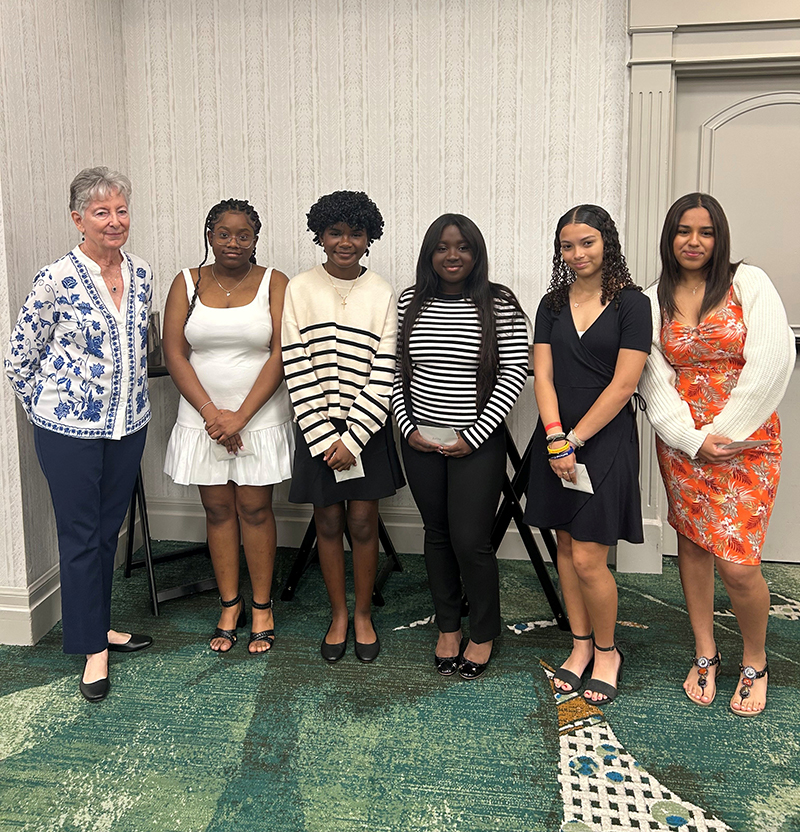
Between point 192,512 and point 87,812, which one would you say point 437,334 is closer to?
point 87,812

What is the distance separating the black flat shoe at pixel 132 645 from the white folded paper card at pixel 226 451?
0.72 meters

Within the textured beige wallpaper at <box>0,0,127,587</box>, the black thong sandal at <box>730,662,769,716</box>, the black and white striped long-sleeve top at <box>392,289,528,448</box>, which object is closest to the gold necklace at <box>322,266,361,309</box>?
the black and white striped long-sleeve top at <box>392,289,528,448</box>

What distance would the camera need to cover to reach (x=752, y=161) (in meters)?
3.15

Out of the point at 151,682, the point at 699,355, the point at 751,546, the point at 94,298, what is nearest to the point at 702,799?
the point at 751,546

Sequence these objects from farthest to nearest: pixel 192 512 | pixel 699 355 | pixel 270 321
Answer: pixel 192 512 → pixel 270 321 → pixel 699 355

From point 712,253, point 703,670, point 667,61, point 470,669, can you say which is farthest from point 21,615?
point 667,61

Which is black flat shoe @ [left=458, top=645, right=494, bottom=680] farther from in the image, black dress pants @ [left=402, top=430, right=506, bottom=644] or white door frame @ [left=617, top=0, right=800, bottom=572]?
white door frame @ [left=617, top=0, right=800, bottom=572]

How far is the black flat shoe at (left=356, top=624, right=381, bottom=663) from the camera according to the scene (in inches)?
97.9

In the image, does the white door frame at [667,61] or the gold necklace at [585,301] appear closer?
the gold necklace at [585,301]

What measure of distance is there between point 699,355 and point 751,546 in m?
0.58

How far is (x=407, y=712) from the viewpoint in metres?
2.20

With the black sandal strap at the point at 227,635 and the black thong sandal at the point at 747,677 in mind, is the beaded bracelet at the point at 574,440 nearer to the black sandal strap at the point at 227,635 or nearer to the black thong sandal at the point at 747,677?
the black thong sandal at the point at 747,677

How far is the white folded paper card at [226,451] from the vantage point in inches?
98.3

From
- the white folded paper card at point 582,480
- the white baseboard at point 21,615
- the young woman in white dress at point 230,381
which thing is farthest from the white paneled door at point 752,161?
the white baseboard at point 21,615
